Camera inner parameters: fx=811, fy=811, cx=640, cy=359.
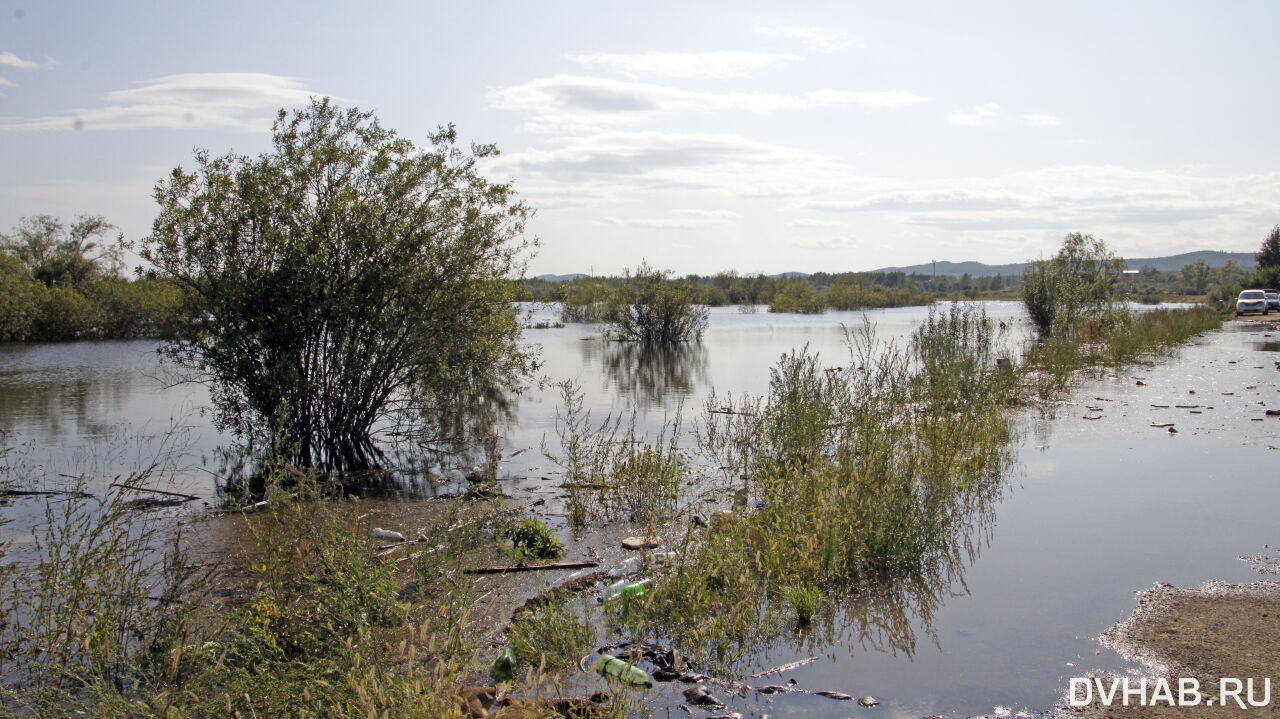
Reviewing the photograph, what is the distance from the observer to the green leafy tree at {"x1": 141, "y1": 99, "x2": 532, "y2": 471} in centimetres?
1023

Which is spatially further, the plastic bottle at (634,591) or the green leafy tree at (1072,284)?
the green leafy tree at (1072,284)

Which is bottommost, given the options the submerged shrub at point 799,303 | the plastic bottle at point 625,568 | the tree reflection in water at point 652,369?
the plastic bottle at point 625,568

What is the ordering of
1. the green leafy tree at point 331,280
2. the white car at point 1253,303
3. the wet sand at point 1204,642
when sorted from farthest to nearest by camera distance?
the white car at point 1253,303 < the green leafy tree at point 331,280 < the wet sand at point 1204,642

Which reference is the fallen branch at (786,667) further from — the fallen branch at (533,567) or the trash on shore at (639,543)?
the fallen branch at (533,567)

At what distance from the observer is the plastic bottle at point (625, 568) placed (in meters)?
6.52

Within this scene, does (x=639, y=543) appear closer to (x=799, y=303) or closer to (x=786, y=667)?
(x=786, y=667)

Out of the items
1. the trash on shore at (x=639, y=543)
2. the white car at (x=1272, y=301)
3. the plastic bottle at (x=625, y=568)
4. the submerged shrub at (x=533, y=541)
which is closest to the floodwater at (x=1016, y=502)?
the plastic bottle at (x=625, y=568)

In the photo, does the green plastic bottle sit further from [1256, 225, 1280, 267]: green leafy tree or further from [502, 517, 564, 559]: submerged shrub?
[1256, 225, 1280, 267]: green leafy tree

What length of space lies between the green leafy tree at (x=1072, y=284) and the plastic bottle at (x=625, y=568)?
899 inches

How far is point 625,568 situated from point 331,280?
6186 millimetres

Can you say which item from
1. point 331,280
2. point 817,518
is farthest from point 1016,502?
point 331,280

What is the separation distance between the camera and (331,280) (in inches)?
416

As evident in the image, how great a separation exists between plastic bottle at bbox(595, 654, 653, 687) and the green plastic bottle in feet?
1.62

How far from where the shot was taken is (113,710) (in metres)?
3.43
